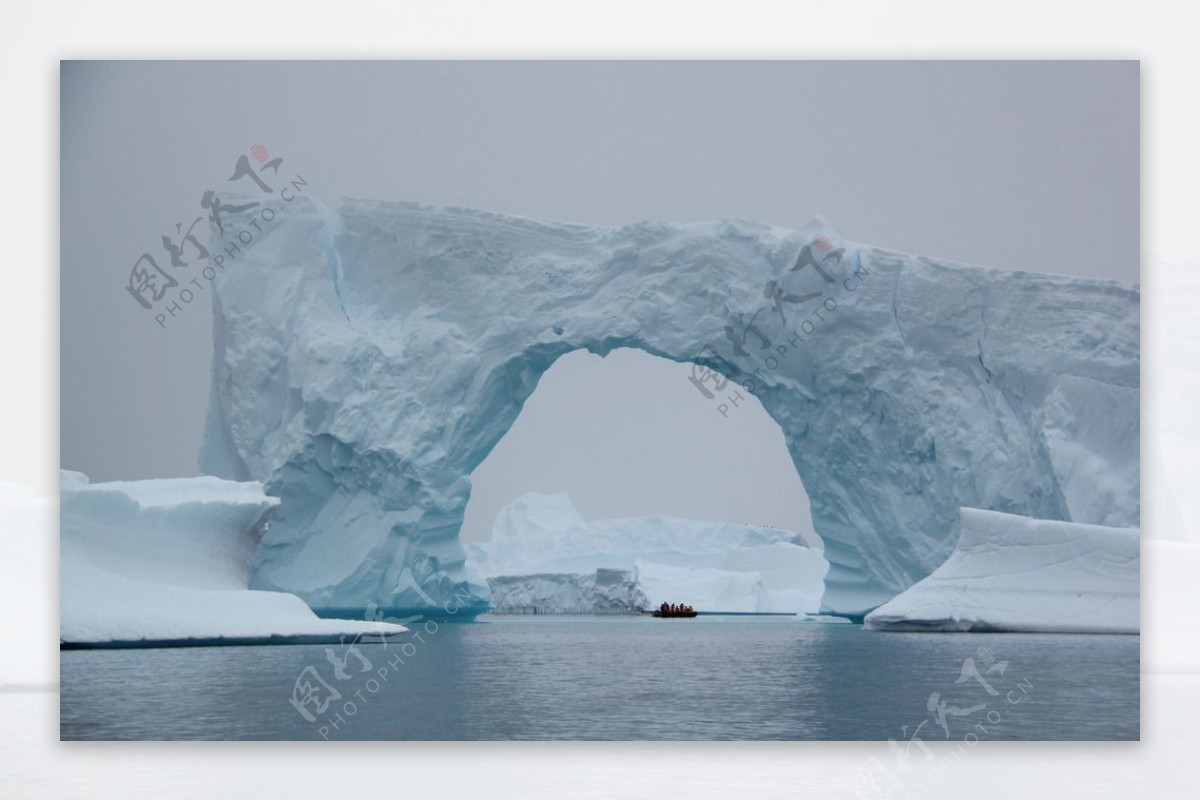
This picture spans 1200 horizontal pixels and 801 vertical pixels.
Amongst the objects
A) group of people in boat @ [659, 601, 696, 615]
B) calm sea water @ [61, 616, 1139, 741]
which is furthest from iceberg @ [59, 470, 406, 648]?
group of people in boat @ [659, 601, 696, 615]

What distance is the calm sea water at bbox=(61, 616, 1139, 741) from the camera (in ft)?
27.0

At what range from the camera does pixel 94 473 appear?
10.1 metres

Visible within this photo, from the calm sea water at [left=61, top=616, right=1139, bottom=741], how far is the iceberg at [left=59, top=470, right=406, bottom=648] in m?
0.19

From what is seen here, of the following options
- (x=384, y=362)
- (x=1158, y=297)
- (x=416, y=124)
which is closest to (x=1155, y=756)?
(x=1158, y=297)

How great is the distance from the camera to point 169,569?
38.0 ft

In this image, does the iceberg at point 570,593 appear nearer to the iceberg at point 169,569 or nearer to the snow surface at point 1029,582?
the snow surface at point 1029,582

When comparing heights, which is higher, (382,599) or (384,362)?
(384,362)

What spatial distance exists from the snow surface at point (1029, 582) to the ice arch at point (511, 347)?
1.73 metres

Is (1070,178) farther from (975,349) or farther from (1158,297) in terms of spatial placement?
(975,349)

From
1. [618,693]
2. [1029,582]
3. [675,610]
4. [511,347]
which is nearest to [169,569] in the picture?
[618,693]

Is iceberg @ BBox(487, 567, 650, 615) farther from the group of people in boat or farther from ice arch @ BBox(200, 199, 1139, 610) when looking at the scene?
ice arch @ BBox(200, 199, 1139, 610)

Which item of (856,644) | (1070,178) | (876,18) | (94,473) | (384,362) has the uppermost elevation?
(876,18)

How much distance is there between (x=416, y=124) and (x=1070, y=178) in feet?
14.1

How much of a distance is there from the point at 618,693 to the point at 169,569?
3.96 metres
